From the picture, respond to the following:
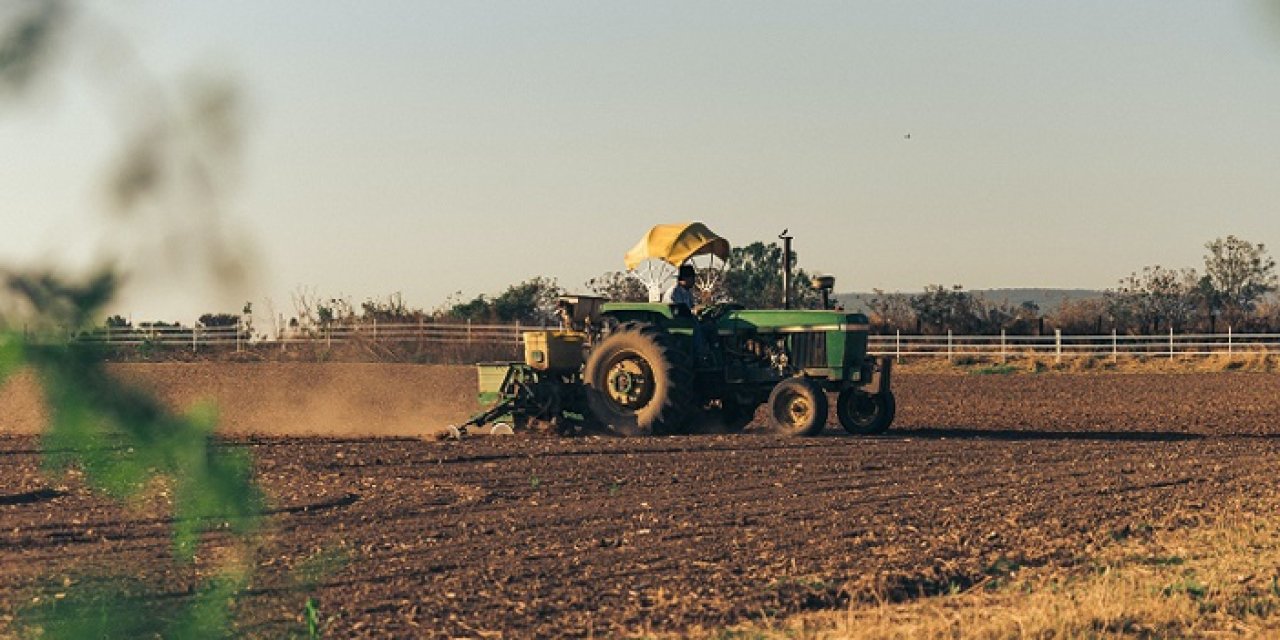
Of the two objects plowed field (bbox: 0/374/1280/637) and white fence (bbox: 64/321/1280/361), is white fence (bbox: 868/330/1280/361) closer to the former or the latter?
Answer: white fence (bbox: 64/321/1280/361)

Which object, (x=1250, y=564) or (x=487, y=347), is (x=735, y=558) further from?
(x=487, y=347)

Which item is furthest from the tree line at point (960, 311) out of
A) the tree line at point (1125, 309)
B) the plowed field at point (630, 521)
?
the plowed field at point (630, 521)

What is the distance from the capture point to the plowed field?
8.05 m

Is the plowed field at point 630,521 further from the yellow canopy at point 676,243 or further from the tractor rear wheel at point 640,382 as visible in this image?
the yellow canopy at point 676,243

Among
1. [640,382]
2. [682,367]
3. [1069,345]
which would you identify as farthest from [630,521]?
[1069,345]

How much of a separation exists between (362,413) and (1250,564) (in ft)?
56.2

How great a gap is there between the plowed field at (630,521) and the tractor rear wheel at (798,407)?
19.5 inches

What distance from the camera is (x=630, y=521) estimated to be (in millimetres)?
11070

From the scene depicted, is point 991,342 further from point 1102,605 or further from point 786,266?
point 1102,605

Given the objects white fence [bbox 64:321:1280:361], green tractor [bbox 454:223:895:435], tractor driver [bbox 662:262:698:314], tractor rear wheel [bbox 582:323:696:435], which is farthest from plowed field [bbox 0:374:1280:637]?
white fence [bbox 64:321:1280:361]

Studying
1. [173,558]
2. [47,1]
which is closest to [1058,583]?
[173,558]

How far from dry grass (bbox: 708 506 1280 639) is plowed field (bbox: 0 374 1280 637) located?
0.29 m

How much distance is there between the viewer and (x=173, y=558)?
8852 mm

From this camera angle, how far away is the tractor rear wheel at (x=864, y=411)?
1942 cm
